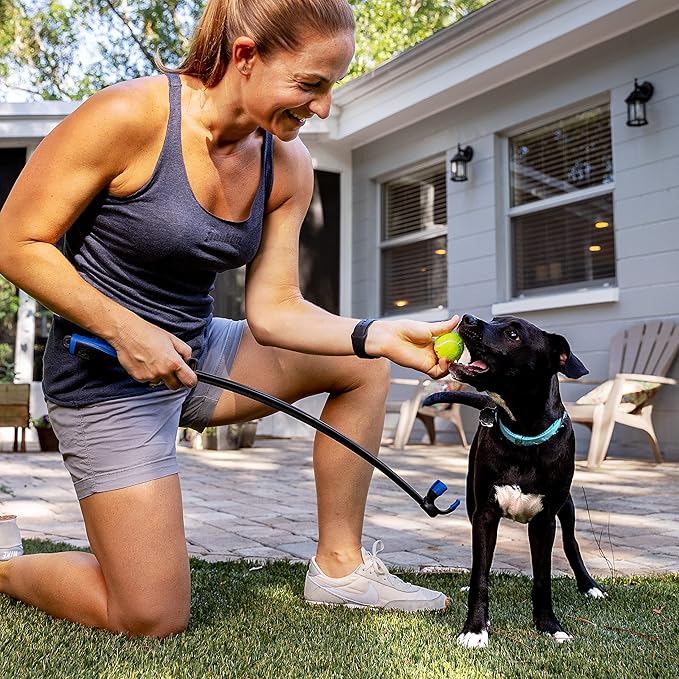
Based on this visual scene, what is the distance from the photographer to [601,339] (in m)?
6.51

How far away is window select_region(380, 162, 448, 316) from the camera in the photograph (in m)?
8.38

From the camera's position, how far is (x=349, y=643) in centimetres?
191

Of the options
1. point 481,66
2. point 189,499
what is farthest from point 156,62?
point 481,66

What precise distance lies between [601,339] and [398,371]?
8.40ft

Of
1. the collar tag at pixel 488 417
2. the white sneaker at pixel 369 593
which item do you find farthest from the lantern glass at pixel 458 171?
the white sneaker at pixel 369 593

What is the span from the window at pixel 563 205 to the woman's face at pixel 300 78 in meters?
5.08

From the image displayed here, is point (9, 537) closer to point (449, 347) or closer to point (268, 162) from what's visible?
point (268, 162)

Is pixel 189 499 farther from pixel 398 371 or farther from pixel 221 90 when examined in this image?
pixel 398 371

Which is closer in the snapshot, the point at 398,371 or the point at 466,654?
the point at 466,654

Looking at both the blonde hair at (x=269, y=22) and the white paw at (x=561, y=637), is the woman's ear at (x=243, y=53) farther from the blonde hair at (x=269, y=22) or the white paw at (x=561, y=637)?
the white paw at (x=561, y=637)

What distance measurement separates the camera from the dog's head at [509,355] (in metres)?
2.08

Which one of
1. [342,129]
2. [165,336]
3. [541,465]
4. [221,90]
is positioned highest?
[342,129]

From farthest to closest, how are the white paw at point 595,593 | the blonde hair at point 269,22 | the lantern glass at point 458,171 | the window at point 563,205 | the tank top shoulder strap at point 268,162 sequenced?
the lantern glass at point 458,171
the window at point 563,205
the white paw at point 595,593
the tank top shoulder strap at point 268,162
the blonde hair at point 269,22

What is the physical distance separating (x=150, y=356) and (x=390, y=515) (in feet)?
7.45
